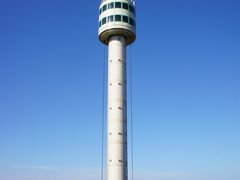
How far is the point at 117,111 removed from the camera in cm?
6350

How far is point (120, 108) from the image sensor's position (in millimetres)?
63969

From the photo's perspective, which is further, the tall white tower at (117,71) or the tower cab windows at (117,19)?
the tower cab windows at (117,19)

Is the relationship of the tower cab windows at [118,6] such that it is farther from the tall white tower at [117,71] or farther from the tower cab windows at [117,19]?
the tower cab windows at [117,19]

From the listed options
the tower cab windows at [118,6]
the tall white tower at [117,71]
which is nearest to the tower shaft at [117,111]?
the tall white tower at [117,71]

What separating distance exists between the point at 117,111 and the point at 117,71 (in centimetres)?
872

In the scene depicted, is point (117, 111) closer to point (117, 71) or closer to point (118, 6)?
point (117, 71)

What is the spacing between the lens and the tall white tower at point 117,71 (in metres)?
61.4

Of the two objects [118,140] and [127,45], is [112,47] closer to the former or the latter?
[127,45]

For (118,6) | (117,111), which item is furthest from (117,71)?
(118,6)

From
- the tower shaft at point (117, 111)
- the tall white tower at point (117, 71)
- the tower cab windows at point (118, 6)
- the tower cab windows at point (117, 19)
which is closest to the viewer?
the tower shaft at point (117, 111)

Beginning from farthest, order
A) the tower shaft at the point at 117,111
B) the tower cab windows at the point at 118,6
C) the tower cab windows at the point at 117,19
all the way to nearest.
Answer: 1. the tower cab windows at the point at 118,6
2. the tower cab windows at the point at 117,19
3. the tower shaft at the point at 117,111

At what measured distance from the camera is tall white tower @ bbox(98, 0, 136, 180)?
6144cm

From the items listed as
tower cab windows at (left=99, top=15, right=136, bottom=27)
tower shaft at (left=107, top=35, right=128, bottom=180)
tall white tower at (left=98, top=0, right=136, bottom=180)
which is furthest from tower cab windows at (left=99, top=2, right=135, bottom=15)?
tower shaft at (left=107, top=35, right=128, bottom=180)

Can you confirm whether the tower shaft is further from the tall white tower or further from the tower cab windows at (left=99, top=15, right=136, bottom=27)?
the tower cab windows at (left=99, top=15, right=136, bottom=27)
